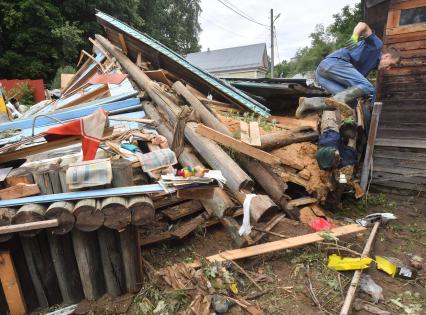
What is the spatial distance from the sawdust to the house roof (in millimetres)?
27999

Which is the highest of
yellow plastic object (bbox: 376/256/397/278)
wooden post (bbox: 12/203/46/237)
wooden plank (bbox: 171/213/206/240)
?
wooden post (bbox: 12/203/46/237)

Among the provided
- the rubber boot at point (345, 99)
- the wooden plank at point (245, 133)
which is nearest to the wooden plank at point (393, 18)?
the rubber boot at point (345, 99)

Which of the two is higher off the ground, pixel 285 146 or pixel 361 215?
pixel 285 146

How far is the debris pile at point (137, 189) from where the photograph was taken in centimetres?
267

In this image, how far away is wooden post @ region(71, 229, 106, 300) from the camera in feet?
9.48

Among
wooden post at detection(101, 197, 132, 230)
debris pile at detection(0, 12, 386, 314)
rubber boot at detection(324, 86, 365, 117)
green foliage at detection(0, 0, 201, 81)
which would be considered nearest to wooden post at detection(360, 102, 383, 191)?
debris pile at detection(0, 12, 386, 314)

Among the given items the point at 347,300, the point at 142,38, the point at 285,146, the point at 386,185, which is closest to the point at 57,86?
the point at 142,38

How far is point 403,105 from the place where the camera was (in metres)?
5.61

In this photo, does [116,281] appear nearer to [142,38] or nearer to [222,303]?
[222,303]

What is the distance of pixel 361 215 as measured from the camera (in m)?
4.84

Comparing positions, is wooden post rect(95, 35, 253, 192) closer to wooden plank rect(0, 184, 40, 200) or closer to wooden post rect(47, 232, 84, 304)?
wooden post rect(47, 232, 84, 304)

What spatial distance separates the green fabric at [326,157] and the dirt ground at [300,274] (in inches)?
41.8

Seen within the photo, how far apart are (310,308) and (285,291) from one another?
0.89 feet

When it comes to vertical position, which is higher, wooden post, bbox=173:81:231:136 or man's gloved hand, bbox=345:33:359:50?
man's gloved hand, bbox=345:33:359:50
